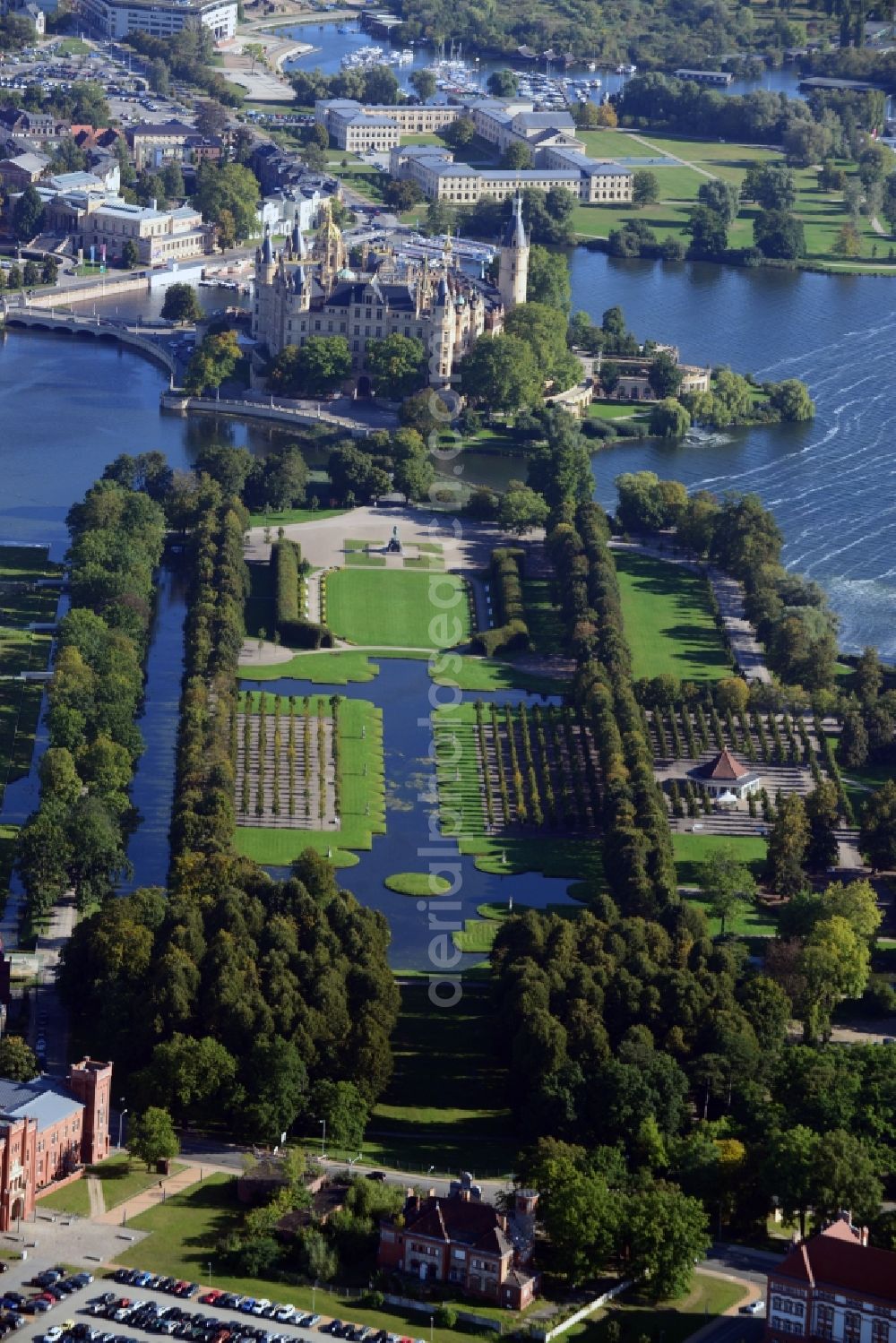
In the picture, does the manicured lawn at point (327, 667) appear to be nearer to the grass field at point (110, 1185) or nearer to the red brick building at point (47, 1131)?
the red brick building at point (47, 1131)

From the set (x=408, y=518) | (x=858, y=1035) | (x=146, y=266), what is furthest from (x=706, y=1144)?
(x=146, y=266)

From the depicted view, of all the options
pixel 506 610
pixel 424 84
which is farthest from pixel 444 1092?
pixel 424 84

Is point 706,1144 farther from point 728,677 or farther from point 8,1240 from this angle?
point 728,677

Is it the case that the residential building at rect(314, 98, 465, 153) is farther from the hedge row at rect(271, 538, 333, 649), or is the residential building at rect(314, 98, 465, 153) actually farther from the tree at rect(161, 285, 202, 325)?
the hedge row at rect(271, 538, 333, 649)

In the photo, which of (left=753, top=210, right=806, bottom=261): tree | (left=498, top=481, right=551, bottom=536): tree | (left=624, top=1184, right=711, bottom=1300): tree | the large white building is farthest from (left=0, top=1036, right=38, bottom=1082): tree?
the large white building

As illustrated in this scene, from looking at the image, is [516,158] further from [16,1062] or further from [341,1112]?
[16,1062]

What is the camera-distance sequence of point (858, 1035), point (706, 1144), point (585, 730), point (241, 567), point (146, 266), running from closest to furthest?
point (706, 1144)
point (858, 1035)
point (585, 730)
point (241, 567)
point (146, 266)
